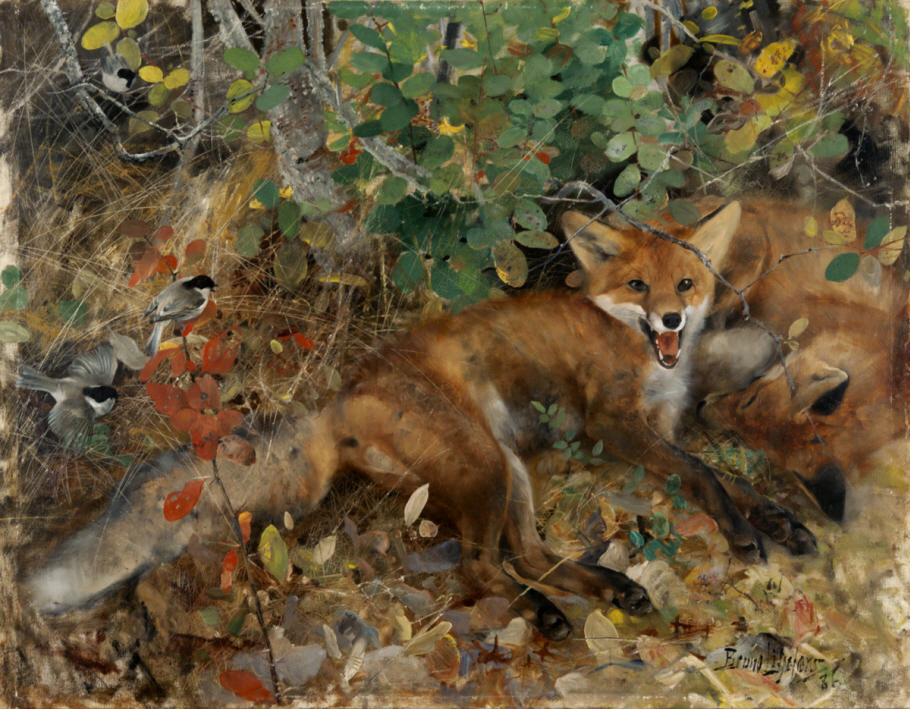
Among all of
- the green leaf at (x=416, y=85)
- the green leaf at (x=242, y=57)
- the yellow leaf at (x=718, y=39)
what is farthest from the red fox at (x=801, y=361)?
the green leaf at (x=242, y=57)

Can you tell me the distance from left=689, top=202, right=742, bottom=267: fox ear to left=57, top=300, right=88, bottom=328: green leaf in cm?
159

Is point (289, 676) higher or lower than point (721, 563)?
lower

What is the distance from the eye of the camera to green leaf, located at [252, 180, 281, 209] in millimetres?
1686

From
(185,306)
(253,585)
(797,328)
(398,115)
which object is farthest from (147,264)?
(797,328)

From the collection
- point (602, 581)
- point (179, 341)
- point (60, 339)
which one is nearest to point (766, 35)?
point (602, 581)

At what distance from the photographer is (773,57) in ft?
5.43

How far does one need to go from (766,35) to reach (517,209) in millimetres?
770

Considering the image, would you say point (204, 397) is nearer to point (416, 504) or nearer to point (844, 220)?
point (416, 504)

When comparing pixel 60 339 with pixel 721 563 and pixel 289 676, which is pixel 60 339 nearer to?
pixel 289 676

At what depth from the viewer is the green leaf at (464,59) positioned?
162 cm

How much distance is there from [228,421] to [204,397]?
0.09m

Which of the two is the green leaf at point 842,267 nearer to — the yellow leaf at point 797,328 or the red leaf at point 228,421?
the yellow leaf at point 797,328

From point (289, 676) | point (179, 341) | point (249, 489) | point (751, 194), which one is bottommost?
point (289, 676)

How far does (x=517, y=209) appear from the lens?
1646 mm
